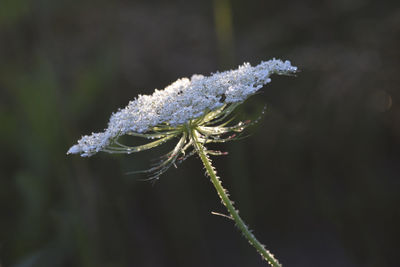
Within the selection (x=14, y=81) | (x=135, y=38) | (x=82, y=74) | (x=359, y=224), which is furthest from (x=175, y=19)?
(x=359, y=224)

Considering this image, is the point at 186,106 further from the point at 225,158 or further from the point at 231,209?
the point at 225,158

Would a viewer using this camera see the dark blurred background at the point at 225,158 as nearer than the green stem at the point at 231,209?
No

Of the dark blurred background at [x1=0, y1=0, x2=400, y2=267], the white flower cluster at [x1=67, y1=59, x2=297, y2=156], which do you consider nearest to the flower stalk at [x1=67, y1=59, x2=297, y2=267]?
the white flower cluster at [x1=67, y1=59, x2=297, y2=156]

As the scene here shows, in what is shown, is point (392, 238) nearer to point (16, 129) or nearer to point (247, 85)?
point (247, 85)

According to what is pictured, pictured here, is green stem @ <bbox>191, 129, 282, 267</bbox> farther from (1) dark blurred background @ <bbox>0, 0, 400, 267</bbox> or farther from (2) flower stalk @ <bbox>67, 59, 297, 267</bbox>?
(1) dark blurred background @ <bbox>0, 0, 400, 267</bbox>

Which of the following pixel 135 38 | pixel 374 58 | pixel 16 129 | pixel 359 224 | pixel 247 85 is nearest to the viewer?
pixel 247 85

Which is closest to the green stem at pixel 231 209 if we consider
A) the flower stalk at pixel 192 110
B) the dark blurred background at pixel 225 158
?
the flower stalk at pixel 192 110

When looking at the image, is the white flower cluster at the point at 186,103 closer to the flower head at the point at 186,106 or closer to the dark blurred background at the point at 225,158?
the flower head at the point at 186,106
